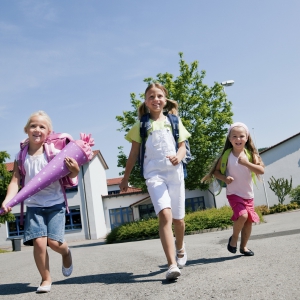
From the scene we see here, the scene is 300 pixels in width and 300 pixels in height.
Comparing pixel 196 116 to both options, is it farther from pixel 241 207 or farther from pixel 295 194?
pixel 241 207

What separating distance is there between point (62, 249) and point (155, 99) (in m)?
1.88

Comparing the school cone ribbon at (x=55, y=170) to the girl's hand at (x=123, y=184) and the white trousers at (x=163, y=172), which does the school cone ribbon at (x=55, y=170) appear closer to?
the girl's hand at (x=123, y=184)

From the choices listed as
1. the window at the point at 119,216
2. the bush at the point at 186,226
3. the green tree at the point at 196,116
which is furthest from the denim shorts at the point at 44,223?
the window at the point at 119,216

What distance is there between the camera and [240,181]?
17.8 ft

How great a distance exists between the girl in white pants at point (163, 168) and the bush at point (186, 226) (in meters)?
13.7

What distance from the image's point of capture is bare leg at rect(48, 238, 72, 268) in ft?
14.5

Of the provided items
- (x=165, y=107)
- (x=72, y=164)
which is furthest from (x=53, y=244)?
(x=165, y=107)

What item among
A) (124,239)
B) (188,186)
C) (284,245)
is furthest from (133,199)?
(284,245)

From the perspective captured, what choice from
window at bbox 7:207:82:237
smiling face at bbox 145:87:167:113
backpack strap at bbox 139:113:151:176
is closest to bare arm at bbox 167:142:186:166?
backpack strap at bbox 139:113:151:176

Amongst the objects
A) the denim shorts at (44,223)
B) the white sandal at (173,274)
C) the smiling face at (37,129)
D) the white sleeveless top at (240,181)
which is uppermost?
the smiling face at (37,129)

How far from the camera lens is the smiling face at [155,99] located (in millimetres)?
4750

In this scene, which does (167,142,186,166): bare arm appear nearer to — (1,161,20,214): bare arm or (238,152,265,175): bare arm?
(238,152,265,175): bare arm

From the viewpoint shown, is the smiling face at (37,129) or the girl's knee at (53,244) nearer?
the girl's knee at (53,244)

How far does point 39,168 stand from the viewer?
4516 mm
